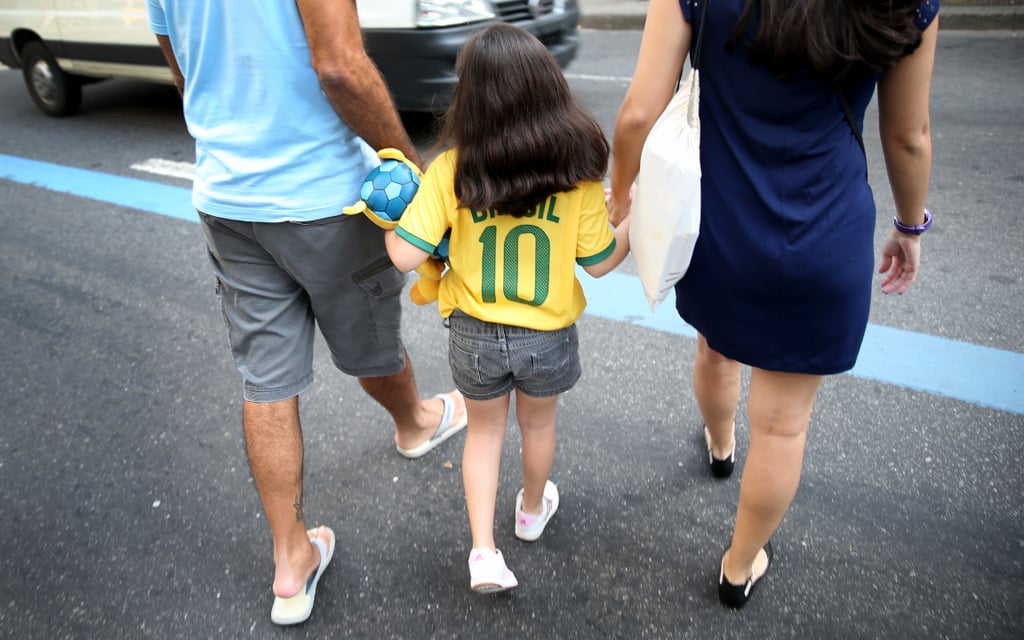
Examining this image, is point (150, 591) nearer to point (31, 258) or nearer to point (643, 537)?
point (643, 537)

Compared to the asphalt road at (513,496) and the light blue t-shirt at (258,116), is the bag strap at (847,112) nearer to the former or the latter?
the light blue t-shirt at (258,116)

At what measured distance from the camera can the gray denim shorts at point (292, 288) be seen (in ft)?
6.28

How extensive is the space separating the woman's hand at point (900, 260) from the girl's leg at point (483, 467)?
1009mm

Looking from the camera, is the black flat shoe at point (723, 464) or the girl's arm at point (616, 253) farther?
the black flat shoe at point (723, 464)

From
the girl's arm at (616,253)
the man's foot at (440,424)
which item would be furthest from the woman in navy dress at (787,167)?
the man's foot at (440,424)

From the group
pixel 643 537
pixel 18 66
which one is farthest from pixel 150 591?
pixel 18 66

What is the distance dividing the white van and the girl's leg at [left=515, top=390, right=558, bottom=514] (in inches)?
93.9

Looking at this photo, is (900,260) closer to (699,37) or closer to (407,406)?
(699,37)

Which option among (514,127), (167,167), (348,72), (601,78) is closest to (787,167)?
(514,127)

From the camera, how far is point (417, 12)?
199 inches

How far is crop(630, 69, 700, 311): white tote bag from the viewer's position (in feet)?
4.88

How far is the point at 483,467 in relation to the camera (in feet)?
6.73

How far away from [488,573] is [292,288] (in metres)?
0.89

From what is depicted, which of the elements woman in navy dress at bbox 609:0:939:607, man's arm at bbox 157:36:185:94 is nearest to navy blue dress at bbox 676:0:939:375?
woman in navy dress at bbox 609:0:939:607
